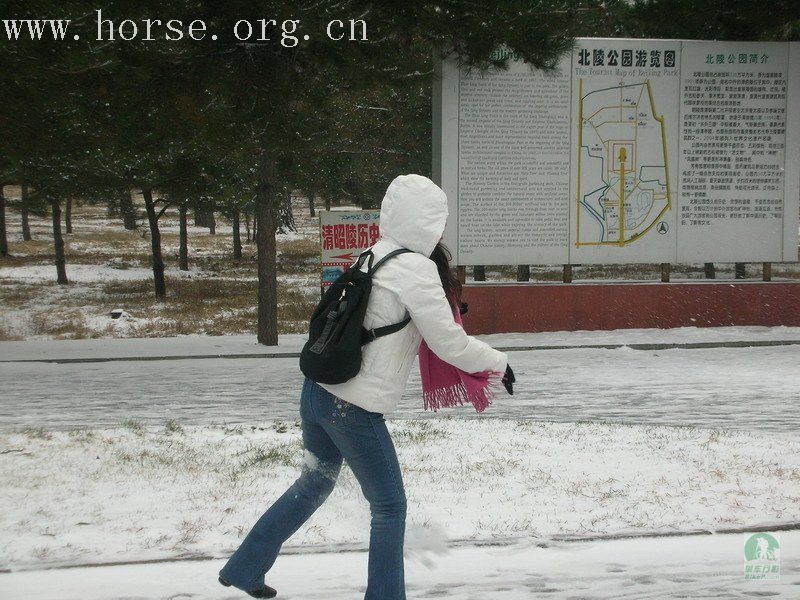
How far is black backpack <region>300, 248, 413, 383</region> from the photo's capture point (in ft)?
10.6

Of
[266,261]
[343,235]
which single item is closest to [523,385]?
[266,261]

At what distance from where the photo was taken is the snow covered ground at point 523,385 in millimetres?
7832

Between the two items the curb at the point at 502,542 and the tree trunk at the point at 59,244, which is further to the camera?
the tree trunk at the point at 59,244

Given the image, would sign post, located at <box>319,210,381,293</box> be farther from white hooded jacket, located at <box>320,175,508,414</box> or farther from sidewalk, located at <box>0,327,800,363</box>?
white hooded jacket, located at <box>320,175,508,414</box>

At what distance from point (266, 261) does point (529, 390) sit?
526 cm

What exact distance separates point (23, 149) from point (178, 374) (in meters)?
2.93

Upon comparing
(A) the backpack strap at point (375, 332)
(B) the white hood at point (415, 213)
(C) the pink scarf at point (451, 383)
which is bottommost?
(C) the pink scarf at point (451, 383)

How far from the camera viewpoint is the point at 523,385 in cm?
938

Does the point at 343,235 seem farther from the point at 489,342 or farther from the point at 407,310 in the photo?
the point at 407,310

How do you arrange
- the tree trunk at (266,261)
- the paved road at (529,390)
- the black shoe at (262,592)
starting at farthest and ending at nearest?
the tree trunk at (266,261) < the paved road at (529,390) < the black shoe at (262,592)

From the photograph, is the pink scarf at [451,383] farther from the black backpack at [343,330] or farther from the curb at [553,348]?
the curb at [553,348]

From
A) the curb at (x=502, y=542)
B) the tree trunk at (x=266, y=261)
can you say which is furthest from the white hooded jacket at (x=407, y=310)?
the tree trunk at (x=266, y=261)

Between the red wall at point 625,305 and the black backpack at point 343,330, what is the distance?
9278mm

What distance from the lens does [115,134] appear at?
942 centimetres
